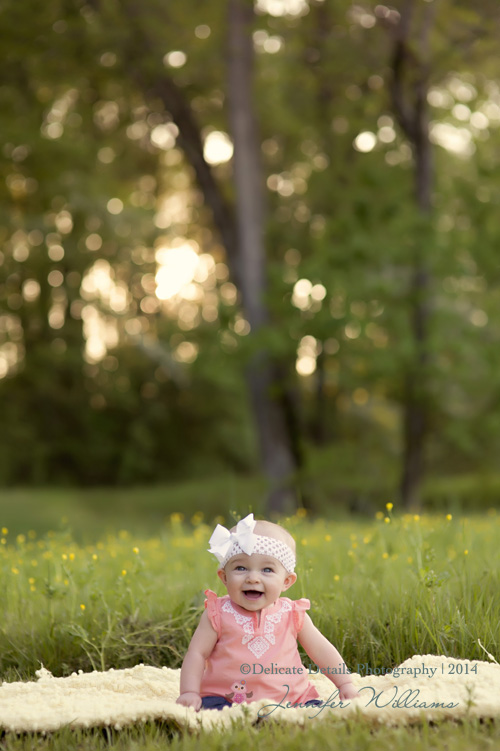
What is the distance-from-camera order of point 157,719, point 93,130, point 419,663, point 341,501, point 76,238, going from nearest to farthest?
point 157,719 → point 419,663 → point 341,501 → point 93,130 → point 76,238

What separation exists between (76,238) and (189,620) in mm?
20134

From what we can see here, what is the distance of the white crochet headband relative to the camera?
9.76 feet

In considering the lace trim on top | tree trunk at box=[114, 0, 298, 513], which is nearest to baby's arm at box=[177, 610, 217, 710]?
the lace trim on top

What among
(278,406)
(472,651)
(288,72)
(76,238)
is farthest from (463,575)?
(76,238)

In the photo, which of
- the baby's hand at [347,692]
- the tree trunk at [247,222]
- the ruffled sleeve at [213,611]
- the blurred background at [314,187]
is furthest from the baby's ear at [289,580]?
the tree trunk at [247,222]

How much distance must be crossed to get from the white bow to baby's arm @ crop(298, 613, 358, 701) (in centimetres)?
42

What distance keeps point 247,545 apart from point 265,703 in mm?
555

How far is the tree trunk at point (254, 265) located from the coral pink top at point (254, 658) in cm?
902

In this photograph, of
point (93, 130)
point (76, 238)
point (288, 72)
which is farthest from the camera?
point (76, 238)

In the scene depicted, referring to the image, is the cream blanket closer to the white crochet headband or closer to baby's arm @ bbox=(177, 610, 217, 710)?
baby's arm @ bbox=(177, 610, 217, 710)

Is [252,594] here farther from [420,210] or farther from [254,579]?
[420,210]

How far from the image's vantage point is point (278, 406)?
42.4ft

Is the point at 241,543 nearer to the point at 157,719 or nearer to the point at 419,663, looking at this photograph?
the point at 157,719

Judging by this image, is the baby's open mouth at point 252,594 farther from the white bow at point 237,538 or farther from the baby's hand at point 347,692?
the baby's hand at point 347,692
